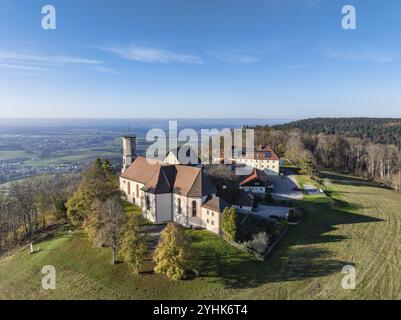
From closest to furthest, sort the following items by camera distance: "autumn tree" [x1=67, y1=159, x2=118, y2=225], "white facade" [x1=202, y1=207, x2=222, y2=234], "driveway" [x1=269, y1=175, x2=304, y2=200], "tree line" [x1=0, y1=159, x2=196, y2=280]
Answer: "tree line" [x1=0, y1=159, x2=196, y2=280]
"white facade" [x1=202, y1=207, x2=222, y2=234]
"autumn tree" [x1=67, y1=159, x2=118, y2=225]
"driveway" [x1=269, y1=175, x2=304, y2=200]

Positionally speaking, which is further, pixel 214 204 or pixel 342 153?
pixel 342 153

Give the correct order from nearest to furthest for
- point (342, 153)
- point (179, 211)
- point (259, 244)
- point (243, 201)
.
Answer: point (259, 244), point (179, 211), point (243, 201), point (342, 153)

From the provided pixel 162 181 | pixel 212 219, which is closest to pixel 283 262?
pixel 212 219

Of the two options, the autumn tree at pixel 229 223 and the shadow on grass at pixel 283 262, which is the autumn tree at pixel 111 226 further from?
the autumn tree at pixel 229 223

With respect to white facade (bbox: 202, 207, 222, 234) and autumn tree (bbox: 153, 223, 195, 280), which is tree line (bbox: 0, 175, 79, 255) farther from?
autumn tree (bbox: 153, 223, 195, 280)

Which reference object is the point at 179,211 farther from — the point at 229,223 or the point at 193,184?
the point at 229,223

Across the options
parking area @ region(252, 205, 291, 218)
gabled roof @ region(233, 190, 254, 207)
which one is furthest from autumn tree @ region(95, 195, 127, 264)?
parking area @ region(252, 205, 291, 218)

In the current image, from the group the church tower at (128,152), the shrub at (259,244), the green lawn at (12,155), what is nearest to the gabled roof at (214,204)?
the shrub at (259,244)
